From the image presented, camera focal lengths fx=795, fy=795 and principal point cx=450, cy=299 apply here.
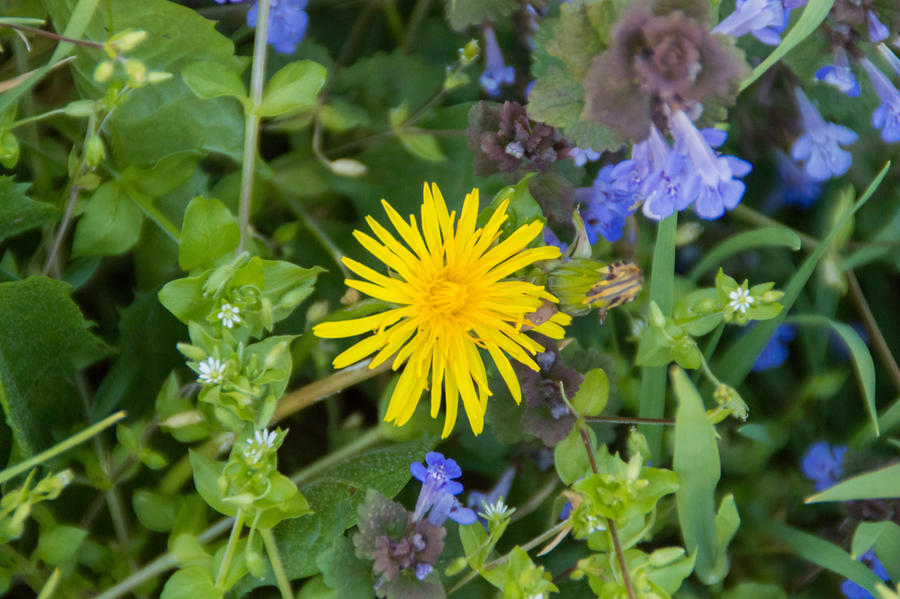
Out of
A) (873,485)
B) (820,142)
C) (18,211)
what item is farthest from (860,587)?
(18,211)

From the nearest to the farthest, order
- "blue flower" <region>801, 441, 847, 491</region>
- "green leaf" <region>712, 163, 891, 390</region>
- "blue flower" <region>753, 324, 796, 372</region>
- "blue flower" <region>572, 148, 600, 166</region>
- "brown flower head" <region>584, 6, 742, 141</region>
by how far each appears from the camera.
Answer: "brown flower head" <region>584, 6, 742, 141</region>, "blue flower" <region>572, 148, 600, 166</region>, "green leaf" <region>712, 163, 891, 390</region>, "blue flower" <region>801, 441, 847, 491</region>, "blue flower" <region>753, 324, 796, 372</region>

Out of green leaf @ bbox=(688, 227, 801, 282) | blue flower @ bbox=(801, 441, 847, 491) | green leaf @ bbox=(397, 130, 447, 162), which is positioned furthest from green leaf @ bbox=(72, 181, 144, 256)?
blue flower @ bbox=(801, 441, 847, 491)

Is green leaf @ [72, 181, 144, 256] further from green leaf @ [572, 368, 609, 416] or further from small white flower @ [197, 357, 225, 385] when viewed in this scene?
green leaf @ [572, 368, 609, 416]

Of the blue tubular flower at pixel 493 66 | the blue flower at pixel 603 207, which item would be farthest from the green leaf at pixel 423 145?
the blue flower at pixel 603 207

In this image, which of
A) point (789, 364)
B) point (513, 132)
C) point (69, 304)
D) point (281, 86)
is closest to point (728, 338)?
point (789, 364)

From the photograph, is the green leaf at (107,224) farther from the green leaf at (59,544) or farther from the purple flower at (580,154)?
the purple flower at (580,154)
